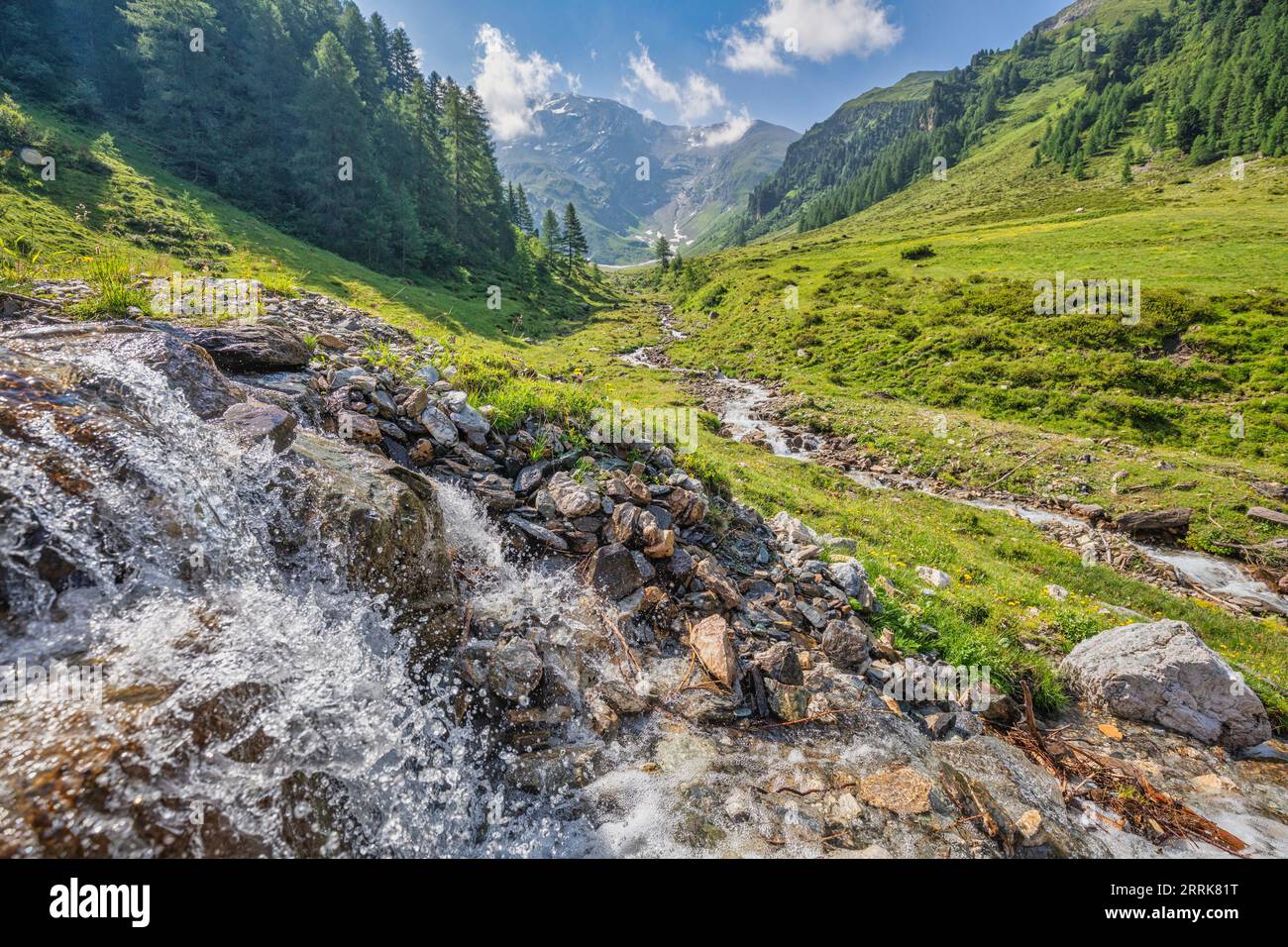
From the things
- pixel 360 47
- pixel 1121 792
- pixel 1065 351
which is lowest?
pixel 1121 792

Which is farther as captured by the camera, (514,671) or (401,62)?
(401,62)

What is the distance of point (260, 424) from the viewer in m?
4.97

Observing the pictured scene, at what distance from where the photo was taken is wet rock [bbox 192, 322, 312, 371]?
6391mm

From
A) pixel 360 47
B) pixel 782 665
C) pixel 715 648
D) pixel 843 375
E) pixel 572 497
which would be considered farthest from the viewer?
pixel 360 47

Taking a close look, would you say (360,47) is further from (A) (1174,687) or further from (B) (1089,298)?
(A) (1174,687)

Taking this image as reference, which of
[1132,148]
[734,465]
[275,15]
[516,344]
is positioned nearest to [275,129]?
[275,15]

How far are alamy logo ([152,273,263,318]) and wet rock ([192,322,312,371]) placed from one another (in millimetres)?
1063

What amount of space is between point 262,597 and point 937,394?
31032 mm

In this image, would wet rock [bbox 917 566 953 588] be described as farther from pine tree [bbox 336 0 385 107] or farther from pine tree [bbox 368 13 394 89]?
A: pine tree [bbox 368 13 394 89]

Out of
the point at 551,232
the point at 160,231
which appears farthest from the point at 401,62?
the point at 160,231

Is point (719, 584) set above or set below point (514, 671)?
above
